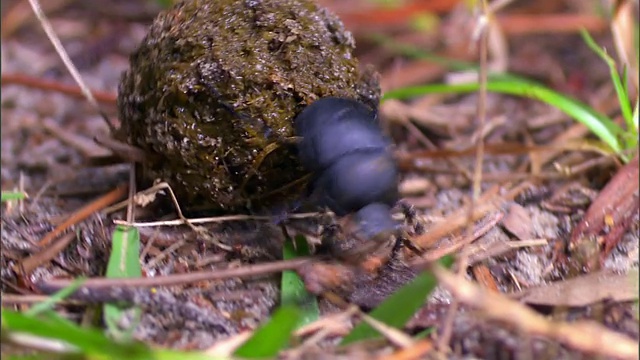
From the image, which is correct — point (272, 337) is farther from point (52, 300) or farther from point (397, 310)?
point (52, 300)

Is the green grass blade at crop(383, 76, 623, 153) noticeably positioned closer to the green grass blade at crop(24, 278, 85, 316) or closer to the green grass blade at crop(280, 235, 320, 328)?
the green grass blade at crop(280, 235, 320, 328)

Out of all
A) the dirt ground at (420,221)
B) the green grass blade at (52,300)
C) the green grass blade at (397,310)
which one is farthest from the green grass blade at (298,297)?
the green grass blade at (52,300)

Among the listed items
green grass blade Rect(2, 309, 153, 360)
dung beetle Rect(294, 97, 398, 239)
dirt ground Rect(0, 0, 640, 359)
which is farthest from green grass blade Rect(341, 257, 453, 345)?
green grass blade Rect(2, 309, 153, 360)

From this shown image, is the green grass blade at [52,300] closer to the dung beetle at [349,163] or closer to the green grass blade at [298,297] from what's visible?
the green grass blade at [298,297]

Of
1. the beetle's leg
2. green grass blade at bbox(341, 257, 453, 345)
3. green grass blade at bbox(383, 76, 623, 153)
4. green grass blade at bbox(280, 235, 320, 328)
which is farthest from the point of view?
green grass blade at bbox(383, 76, 623, 153)

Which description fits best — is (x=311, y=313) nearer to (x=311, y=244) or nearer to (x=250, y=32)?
(x=311, y=244)
